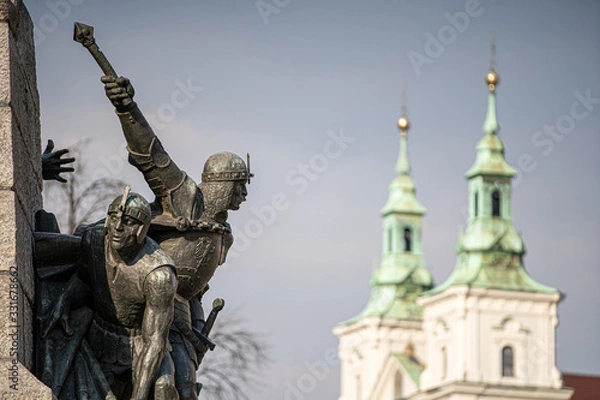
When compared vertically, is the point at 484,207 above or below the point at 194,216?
above

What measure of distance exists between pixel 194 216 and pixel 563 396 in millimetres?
109577

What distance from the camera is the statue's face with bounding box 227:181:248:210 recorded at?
11.5m

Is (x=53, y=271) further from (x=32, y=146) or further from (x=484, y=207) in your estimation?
(x=484, y=207)

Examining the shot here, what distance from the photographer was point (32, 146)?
11.6 m

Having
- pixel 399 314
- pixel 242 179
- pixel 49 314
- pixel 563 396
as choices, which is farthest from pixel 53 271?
pixel 399 314

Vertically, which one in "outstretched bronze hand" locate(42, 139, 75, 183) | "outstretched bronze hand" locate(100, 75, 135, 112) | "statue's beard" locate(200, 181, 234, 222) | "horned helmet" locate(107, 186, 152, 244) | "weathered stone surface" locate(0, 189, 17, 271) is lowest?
"weathered stone surface" locate(0, 189, 17, 271)

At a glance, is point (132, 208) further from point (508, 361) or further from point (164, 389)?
point (508, 361)

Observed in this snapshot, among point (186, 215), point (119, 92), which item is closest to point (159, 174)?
point (186, 215)

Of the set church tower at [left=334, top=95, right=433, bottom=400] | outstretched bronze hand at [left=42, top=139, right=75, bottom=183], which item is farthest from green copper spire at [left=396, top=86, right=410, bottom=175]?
outstretched bronze hand at [left=42, top=139, right=75, bottom=183]

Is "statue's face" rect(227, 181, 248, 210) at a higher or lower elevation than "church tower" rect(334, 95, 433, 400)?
lower

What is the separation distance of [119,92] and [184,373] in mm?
1610

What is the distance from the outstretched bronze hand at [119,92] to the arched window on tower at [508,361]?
110 meters

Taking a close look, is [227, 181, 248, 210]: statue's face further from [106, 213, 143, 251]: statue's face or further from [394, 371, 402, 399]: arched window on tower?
[394, 371, 402, 399]: arched window on tower

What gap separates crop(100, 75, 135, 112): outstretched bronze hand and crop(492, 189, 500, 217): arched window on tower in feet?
364
